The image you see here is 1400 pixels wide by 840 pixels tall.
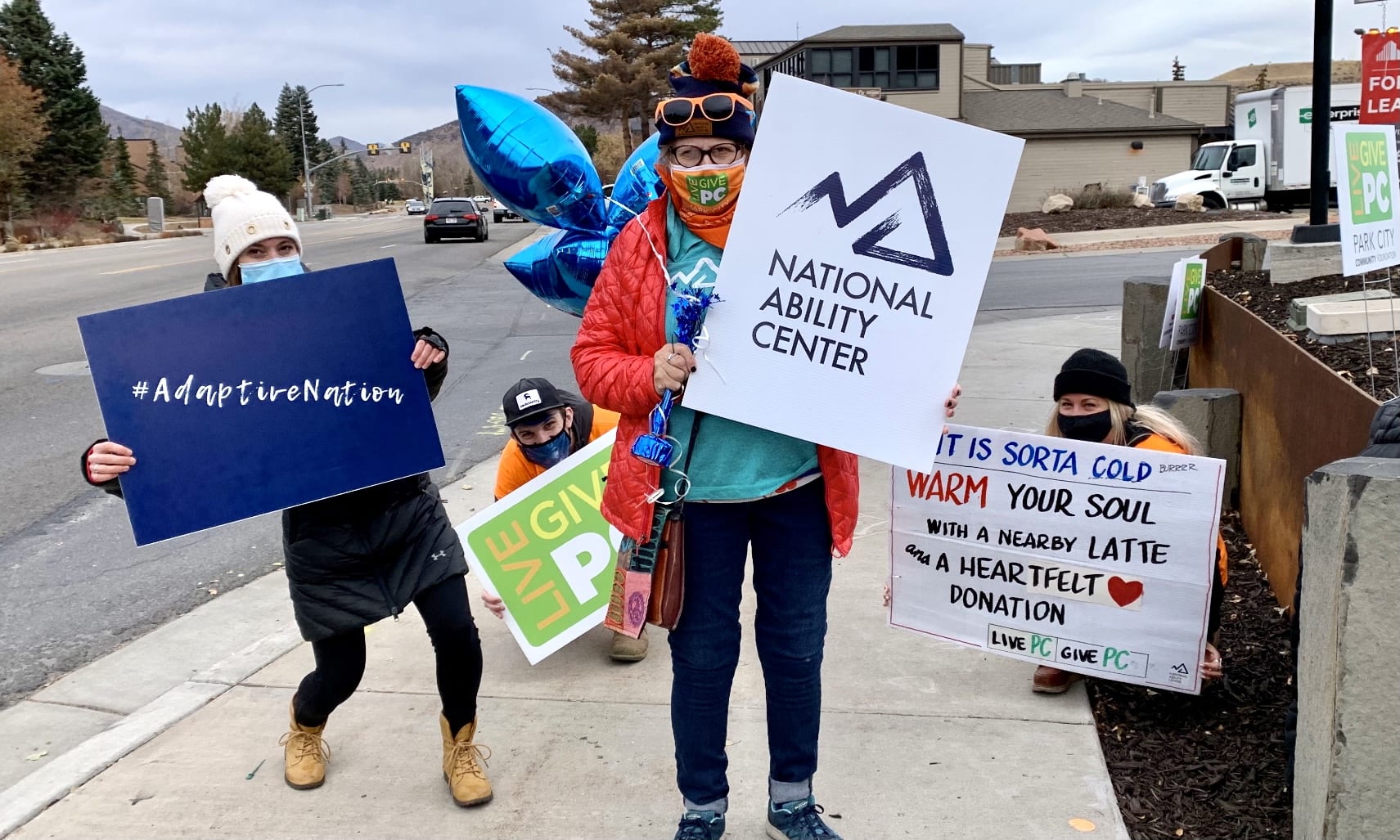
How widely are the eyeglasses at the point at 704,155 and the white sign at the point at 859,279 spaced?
138 millimetres

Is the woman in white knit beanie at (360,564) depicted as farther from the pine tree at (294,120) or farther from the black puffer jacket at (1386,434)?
the pine tree at (294,120)

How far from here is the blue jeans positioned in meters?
2.63

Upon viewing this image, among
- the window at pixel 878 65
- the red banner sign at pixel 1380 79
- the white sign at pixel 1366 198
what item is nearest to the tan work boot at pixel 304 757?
the white sign at pixel 1366 198

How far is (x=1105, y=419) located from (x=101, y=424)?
303 inches

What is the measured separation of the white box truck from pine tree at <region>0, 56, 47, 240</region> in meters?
43.1

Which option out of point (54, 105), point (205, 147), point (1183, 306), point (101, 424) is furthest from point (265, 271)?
point (205, 147)

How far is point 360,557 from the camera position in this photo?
3035mm

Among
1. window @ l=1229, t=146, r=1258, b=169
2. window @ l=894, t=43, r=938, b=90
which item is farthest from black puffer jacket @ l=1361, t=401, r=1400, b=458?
window @ l=894, t=43, r=938, b=90

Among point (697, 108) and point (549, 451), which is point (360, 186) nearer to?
point (549, 451)

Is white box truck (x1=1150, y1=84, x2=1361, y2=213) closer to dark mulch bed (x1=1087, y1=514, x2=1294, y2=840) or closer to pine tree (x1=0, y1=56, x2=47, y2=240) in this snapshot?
dark mulch bed (x1=1087, y1=514, x2=1294, y2=840)

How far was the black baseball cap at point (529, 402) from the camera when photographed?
4.02 m

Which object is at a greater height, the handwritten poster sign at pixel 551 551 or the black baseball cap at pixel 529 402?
the black baseball cap at pixel 529 402

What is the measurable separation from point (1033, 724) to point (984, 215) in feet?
5.71

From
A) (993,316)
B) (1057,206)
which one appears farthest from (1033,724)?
(1057,206)
